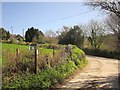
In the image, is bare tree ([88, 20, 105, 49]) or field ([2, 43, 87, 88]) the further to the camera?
bare tree ([88, 20, 105, 49])

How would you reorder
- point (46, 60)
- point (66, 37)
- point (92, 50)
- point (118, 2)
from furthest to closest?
1. point (66, 37)
2. point (92, 50)
3. point (118, 2)
4. point (46, 60)

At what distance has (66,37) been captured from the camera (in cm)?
6544

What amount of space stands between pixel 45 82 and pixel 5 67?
2146 mm

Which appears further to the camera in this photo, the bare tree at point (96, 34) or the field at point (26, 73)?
the bare tree at point (96, 34)

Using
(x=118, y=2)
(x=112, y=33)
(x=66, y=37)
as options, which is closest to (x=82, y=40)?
(x=66, y=37)

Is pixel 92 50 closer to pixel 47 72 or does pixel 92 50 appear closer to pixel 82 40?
pixel 82 40

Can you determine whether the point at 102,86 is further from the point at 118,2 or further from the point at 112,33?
the point at 112,33

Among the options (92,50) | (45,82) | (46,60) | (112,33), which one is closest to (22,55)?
(46,60)

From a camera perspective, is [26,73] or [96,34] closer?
[26,73]

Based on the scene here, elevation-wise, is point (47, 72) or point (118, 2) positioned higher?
point (118, 2)

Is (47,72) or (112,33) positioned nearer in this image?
(47,72)

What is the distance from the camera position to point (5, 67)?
1234cm

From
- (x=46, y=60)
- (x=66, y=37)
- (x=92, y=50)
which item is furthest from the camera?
(x=66, y=37)

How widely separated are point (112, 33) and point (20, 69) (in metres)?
45.1
